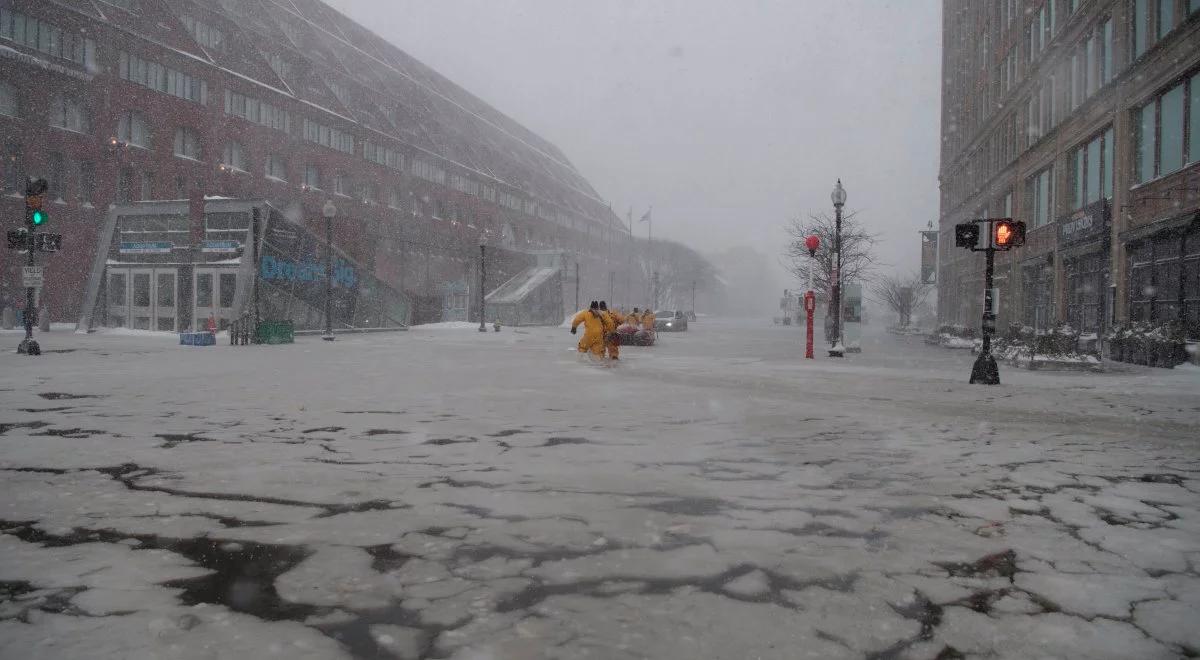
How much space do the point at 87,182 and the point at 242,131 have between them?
10414mm

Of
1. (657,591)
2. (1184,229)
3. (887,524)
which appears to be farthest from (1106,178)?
(657,591)

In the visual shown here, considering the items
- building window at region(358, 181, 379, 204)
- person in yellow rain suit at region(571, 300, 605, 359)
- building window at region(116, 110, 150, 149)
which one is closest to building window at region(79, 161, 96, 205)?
building window at region(116, 110, 150, 149)

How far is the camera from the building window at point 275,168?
176 feet

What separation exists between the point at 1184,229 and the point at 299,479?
2269 centimetres

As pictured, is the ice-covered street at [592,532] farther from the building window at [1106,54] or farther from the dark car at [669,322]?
the dark car at [669,322]

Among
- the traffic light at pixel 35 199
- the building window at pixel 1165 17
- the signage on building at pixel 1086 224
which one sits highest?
the building window at pixel 1165 17

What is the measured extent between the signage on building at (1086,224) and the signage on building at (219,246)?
32.8m

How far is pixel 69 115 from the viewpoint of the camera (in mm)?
41750

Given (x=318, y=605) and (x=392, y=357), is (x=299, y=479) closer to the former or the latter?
(x=318, y=605)

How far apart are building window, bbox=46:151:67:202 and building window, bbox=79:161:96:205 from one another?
2.85ft

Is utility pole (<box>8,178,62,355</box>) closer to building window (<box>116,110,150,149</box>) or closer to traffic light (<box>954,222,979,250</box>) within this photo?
traffic light (<box>954,222,979,250</box>)

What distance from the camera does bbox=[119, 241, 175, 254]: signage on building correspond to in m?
35.7

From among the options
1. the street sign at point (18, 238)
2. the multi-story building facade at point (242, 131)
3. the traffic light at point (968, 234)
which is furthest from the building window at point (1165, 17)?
the multi-story building facade at point (242, 131)

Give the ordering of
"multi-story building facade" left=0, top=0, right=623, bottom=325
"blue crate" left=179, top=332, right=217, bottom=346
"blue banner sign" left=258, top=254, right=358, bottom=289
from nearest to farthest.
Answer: "blue crate" left=179, top=332, right=217, bottom=346, "blue banner sign" left=258, top=254, right=358, bottom=289, "multi-story building facade" left=0, top=0, right=623, bottom=325
